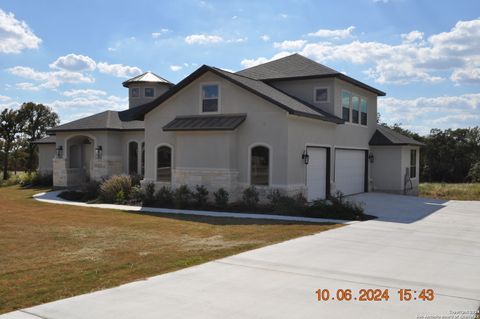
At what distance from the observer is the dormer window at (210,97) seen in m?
18.6

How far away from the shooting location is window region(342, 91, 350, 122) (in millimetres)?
21484

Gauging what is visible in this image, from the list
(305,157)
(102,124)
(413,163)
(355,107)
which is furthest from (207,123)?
(413,163)

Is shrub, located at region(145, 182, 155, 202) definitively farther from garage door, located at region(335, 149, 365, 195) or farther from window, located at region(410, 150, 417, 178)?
window, located at region(410, 150, 417, 178)

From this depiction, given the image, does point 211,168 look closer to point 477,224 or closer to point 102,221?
point 102,221

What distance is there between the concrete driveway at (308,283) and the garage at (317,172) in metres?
7.33

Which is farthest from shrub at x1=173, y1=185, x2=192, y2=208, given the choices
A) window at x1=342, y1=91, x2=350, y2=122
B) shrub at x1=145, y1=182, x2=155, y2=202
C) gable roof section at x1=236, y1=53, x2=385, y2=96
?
window at x1=342, y1=91, x2=350, y2=122

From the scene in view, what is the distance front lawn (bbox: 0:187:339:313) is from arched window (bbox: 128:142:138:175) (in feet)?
34.1

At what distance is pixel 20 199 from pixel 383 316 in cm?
2054

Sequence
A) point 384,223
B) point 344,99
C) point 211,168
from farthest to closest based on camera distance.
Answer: point 344,99 → point 211,168 → point 384,223

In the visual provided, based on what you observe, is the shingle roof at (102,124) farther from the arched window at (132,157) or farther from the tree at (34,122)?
the tree at (34,122)

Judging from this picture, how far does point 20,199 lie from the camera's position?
22.0 m

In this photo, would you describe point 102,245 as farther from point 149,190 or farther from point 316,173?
point 316,173

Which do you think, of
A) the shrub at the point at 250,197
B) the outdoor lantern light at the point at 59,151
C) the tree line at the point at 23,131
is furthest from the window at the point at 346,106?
the tree line at the point at 23,131

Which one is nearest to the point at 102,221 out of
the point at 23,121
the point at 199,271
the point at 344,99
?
the point at 199,271
